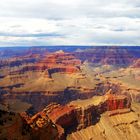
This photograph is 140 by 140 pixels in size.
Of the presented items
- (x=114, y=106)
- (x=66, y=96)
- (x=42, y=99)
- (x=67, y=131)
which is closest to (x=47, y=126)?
(x=67, y=131)

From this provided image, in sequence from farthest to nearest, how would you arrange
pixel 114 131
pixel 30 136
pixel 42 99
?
pixel 42 99, pixel 114 131, pixel 30 136

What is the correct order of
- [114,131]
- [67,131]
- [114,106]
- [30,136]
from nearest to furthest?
1. [30,136]
2. [67,131]
3. [114,131]
4. [114,106]

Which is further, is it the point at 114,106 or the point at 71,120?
the point at 114,106

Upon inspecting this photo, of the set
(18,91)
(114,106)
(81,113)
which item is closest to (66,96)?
(18,91)

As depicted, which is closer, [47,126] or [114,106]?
[47,126]

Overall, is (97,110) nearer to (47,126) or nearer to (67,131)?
(67,131)

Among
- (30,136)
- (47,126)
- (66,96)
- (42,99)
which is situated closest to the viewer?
(30,136)

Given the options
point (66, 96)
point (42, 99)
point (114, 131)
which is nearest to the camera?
point (114, 131)

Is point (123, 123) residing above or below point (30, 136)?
below

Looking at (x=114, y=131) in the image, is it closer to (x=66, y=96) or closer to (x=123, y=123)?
(x=123, y=123)
